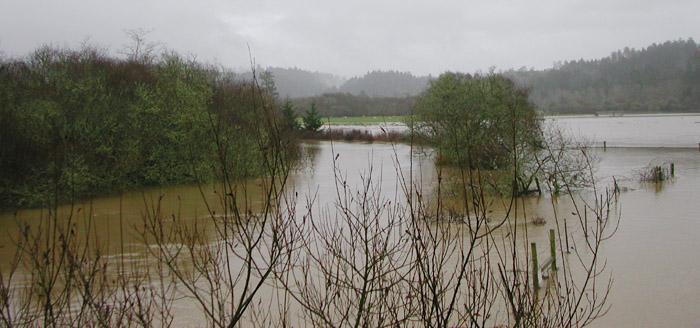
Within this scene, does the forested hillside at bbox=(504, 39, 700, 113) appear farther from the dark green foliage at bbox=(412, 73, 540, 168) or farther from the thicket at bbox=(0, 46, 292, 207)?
the thicket at bbox=(0, 46, 292, 207)

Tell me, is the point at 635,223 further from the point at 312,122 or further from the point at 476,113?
the point at 312,122

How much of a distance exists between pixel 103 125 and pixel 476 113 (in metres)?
23.5

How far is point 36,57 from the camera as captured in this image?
28.4 m

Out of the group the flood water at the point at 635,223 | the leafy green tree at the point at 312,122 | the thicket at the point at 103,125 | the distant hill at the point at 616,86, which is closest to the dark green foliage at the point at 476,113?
the flood water at the point at 635,223

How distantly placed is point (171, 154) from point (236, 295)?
60.9ft

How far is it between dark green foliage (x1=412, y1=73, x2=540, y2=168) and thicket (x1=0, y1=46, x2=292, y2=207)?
1268 centimetres

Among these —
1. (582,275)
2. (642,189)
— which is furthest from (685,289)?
(642,189)

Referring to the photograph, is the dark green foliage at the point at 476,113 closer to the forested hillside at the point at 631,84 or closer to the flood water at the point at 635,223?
the flood water at the point at 635,223

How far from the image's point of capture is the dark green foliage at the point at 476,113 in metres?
29.2

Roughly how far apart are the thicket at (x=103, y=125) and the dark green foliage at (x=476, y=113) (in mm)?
12679

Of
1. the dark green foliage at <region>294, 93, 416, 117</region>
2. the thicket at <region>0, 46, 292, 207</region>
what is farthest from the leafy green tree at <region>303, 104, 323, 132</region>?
the thicket at <region>0, 46, 292, 207</region>

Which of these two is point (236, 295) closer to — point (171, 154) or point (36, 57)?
point (171, 154)

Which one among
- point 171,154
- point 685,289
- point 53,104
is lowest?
point 685,289

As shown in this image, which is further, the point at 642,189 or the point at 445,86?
the point at 445,86
